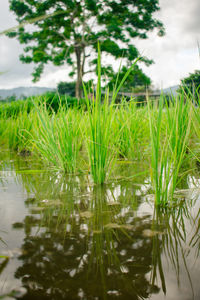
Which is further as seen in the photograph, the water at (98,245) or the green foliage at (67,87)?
the green foliage at (67,87)

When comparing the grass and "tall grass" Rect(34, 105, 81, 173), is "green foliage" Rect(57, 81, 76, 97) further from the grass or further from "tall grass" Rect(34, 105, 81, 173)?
"tall grass" Rect(34, 105, 81, 173)

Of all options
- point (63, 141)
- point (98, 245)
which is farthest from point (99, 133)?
point (98, 245)

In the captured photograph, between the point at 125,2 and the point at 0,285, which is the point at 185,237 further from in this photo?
the point at 125,2

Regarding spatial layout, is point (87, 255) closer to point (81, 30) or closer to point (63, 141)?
point (63, 141)

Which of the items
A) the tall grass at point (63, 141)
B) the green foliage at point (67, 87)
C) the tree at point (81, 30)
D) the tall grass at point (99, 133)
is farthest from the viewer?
the green foliage at point (67, 87)

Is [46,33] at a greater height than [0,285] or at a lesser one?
greater

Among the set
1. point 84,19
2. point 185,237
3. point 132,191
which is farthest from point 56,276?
point 84,19

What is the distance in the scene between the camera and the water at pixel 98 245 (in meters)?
0.59

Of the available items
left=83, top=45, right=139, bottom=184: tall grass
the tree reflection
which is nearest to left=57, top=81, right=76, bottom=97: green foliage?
left=83, top=45, right=139, bottom=184: tall grass

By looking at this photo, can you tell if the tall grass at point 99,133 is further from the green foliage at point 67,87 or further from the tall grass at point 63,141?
the green foliage at point 67,87

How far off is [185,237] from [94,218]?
1.13 feet

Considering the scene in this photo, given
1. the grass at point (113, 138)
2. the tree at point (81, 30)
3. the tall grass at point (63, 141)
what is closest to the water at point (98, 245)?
the grass at point (113, 138)

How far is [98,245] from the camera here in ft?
2.55

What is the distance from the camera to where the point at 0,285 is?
0.60 metres
